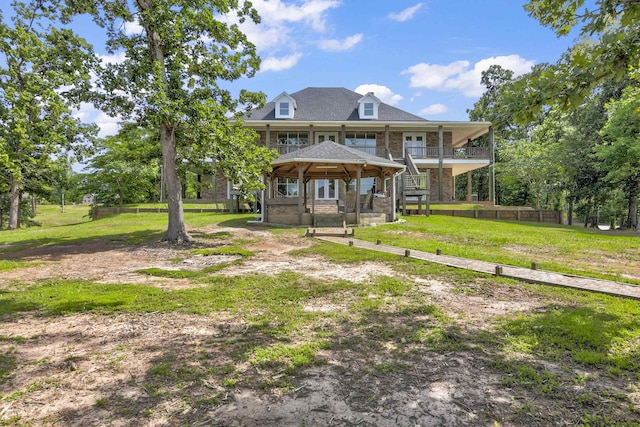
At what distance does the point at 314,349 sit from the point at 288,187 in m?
24.1

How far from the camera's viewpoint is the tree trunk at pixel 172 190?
37.8 ft

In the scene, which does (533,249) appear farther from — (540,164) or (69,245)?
(540,164)

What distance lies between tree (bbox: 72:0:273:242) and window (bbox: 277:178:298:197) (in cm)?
1427

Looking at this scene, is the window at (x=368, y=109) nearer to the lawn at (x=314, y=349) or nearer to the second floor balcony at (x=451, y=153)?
the second floor balcony at (x=451, y=153)

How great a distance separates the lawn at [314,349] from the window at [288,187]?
19906 millimetres

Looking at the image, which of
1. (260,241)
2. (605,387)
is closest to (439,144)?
(260,241)

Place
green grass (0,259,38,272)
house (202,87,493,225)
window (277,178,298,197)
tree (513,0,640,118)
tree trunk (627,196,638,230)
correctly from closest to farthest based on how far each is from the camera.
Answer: tree (513,0,640,118), green grass (0,259,38,272), tree trunk (627,196,638,230), house (202,87,493,225), window (277,178,298,197)

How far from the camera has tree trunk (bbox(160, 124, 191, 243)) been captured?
37.8 feet

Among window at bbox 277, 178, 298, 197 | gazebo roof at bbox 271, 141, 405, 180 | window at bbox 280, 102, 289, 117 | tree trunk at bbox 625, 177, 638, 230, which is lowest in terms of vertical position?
tree trunk at bbox 625, 177, 638, 230

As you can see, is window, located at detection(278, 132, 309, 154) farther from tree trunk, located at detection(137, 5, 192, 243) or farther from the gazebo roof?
tree trunk, located at detection(137, 5, 192, 243)

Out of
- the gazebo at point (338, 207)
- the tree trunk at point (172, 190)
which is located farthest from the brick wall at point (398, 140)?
the tree trunk at point (172, 190)

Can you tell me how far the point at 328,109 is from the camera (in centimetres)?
2836

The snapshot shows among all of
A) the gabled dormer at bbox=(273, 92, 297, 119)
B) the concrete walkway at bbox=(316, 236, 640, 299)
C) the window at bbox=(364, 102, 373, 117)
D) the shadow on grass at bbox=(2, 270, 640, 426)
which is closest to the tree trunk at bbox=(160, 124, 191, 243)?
the shadow on grass at bbox=(2, 270, 640, 426)

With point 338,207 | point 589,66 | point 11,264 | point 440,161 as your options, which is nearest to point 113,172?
point 338,207
